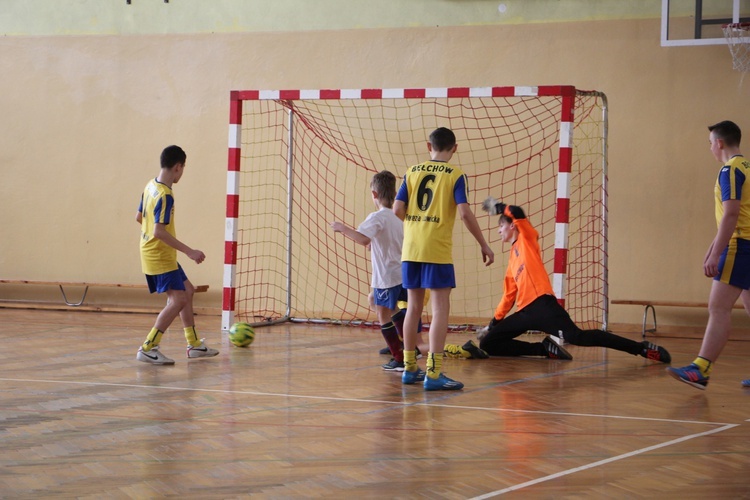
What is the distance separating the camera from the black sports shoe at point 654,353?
22.2 feet

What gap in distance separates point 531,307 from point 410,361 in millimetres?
1409

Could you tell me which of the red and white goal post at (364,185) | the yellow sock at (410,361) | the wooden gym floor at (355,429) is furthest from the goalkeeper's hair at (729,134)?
the red and white goal post at (364,185)

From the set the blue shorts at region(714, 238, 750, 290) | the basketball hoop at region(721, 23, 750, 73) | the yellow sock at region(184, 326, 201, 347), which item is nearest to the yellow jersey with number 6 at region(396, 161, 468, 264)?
the blue shorts at region(714, 238, 750, 290)

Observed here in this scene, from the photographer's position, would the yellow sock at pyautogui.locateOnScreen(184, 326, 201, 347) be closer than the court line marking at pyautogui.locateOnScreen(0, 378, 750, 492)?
No

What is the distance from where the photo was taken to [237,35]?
10219 mm

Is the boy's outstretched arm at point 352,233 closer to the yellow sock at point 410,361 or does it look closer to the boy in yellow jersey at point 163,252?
the yellow sock at point 410,361

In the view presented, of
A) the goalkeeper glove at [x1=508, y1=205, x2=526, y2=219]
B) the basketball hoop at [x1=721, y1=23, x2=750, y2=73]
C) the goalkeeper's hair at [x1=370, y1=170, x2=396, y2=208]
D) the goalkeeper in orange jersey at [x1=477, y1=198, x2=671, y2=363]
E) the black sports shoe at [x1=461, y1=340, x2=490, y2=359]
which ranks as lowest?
the black sports shoe at [x1=461, y1=340, x2=490, y2=359]

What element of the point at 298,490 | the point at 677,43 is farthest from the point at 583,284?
the point at 298,490

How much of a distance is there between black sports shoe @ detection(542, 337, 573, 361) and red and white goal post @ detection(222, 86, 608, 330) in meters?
1.68

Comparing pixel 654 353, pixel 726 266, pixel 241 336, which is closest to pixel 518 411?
pixel 726 266

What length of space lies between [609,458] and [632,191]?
5568 millimetres

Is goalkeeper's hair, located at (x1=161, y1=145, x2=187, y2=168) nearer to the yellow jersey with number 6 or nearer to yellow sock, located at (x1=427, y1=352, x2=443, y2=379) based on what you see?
the yellow jersey with number 6

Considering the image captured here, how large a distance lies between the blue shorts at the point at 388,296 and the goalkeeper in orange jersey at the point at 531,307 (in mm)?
870

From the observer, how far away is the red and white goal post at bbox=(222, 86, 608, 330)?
29.7ft
